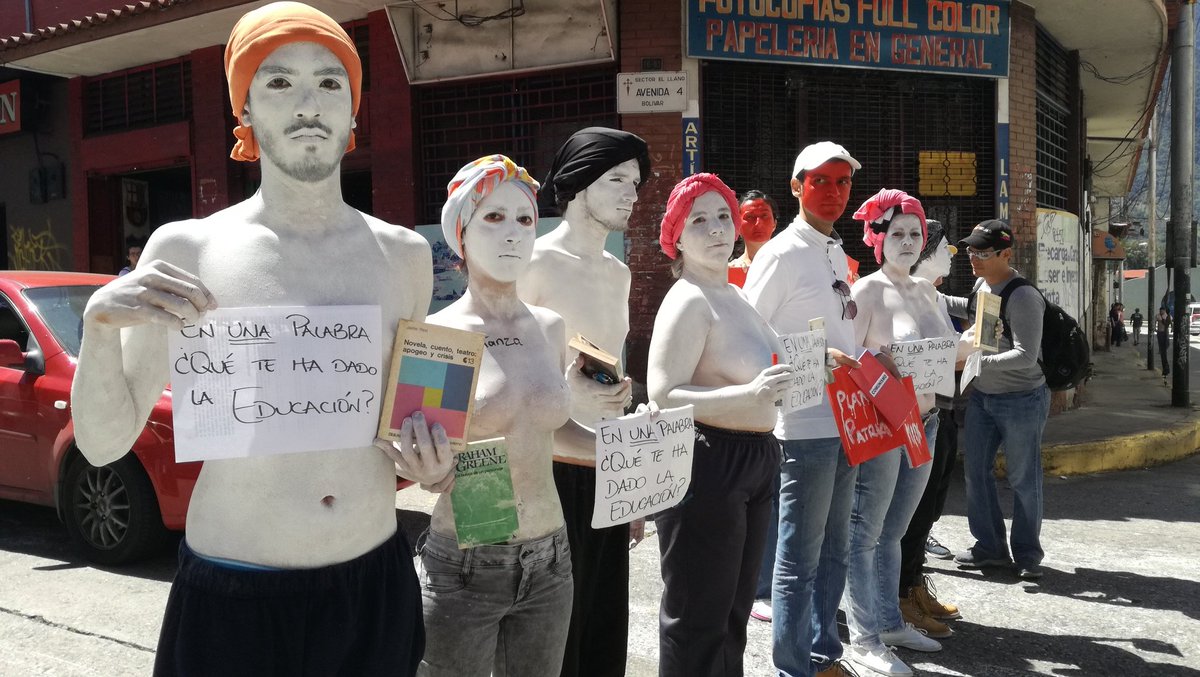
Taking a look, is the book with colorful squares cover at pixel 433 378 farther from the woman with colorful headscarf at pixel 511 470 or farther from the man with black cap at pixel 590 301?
the man with black cap at pixel 590 301

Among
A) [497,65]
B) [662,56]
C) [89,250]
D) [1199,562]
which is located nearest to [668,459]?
[1199,562]

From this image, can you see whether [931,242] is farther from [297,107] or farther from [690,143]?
[690,143]

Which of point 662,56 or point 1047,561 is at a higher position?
point 662,56

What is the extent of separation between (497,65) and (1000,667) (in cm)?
732

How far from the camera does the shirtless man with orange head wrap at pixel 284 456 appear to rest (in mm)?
1730

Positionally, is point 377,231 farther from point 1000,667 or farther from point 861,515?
point 1000,667

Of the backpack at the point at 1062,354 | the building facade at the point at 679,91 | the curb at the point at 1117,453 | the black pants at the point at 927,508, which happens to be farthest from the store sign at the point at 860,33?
the black pants at the point at 927,508

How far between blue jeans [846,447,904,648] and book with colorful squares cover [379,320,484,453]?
2.44 metres

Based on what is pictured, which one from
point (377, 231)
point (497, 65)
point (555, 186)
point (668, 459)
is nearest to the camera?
point (377, 231)

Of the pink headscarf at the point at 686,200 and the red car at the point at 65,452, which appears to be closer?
the pink headscarf at the point at 686,200

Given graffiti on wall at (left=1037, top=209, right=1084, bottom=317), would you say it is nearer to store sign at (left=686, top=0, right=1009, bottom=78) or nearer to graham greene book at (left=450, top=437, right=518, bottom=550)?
store sign at (left=686, top=0, right=1009, bottom=78)

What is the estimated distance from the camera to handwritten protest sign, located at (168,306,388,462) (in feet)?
5.57

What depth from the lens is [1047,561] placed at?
18.6 feet

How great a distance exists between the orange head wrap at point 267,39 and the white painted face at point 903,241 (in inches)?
115
